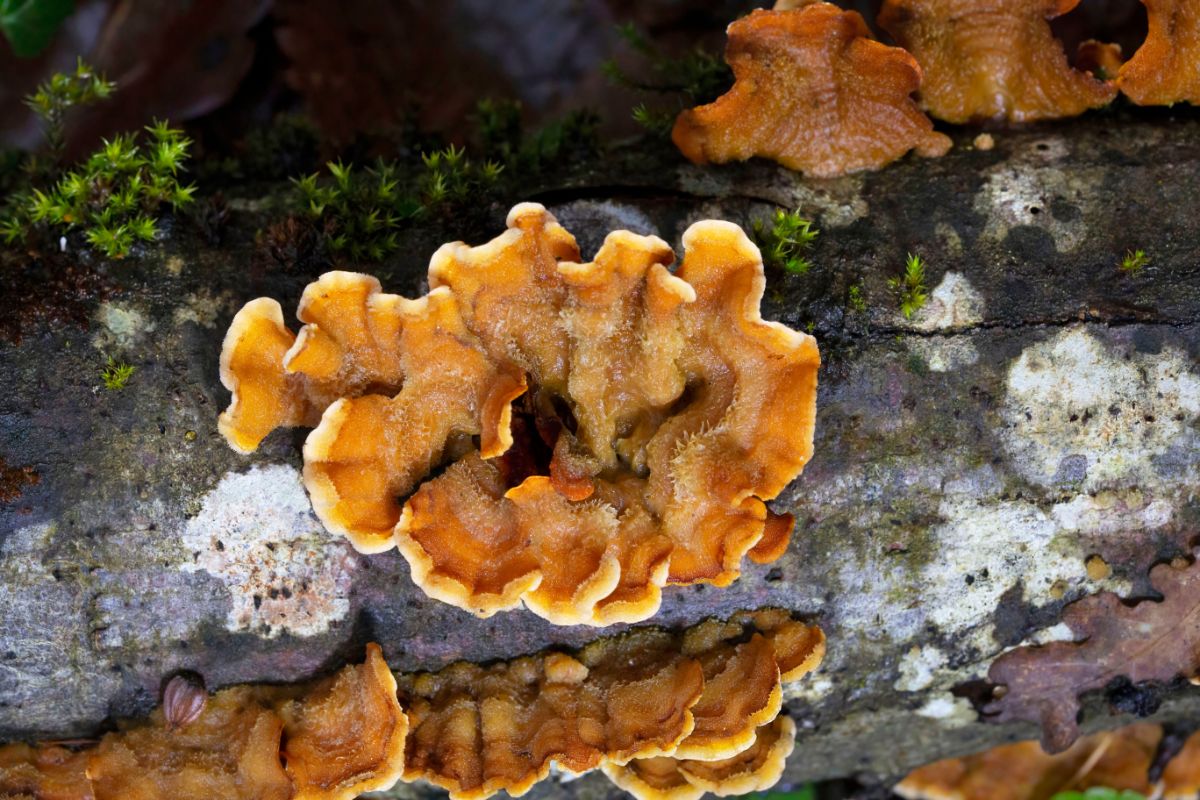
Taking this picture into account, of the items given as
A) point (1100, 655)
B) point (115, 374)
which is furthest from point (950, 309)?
point (115, 374)

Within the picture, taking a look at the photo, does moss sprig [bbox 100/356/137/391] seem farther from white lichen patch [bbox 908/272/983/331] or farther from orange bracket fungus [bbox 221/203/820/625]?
white lichen patch [bbox 908/272/983/331]

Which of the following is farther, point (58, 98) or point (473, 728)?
point (58, 98)

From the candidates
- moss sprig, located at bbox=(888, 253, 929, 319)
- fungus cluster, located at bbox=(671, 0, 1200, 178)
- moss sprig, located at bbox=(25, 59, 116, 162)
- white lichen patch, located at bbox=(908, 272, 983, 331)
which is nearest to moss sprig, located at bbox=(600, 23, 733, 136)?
fungus cluster, located at bbox=(671, 0, 1200, 178)

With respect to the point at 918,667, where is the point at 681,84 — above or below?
above

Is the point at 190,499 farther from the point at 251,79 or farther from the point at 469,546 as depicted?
the point at 251,79

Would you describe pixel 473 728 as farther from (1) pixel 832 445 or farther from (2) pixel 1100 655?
(2) pixel 1100 655
